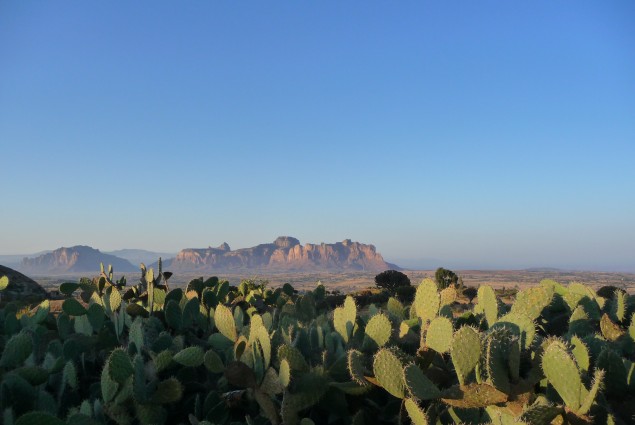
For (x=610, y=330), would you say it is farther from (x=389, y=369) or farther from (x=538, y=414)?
(x=389, y=369)

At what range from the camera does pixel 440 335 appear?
217 centimetres

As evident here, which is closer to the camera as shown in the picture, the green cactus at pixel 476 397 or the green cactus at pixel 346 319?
the green cactus at pixel 476 397

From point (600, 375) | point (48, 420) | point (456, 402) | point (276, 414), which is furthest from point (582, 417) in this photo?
point (48, 420)

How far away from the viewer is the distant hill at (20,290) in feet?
40.3

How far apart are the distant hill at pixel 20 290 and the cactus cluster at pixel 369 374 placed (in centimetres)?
1044

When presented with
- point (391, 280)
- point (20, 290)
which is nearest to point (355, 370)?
point (20, 290)

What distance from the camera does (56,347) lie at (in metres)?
3.35

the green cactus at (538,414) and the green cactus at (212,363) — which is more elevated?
the green cactus at (538,414)

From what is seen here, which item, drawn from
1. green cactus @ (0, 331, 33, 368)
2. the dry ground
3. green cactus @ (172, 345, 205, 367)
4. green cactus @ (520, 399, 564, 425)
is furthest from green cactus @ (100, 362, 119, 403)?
the dry ground

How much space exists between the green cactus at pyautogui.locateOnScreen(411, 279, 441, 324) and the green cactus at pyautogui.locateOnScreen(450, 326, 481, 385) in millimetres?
1105

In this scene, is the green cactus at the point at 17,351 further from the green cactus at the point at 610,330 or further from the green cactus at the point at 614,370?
the green cactus at the point at 610,330

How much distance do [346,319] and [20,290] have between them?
13.8m

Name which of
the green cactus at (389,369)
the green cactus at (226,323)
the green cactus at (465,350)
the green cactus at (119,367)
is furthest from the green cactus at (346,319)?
the green cactus at (119,367)

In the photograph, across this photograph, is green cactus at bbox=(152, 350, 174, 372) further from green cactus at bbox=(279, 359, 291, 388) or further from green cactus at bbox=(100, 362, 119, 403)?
green cactus at bbox=(279, 359, 291, 388)
